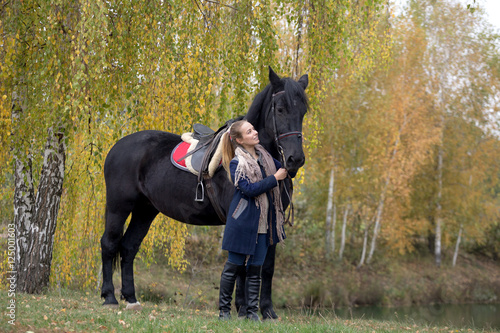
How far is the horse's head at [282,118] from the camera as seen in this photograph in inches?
179

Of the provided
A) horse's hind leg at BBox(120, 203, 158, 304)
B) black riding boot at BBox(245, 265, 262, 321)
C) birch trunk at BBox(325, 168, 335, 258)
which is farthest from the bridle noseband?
birch trunk at BBox(325, 168, 335, 258)

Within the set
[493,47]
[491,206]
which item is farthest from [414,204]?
[493,47]

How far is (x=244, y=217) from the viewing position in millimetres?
4418

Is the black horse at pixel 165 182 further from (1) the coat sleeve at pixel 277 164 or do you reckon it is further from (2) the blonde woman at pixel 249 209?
(2) the blonde woman at pixel 249 209

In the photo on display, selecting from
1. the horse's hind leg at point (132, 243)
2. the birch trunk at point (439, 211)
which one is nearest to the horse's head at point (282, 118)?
the horse's hind leg at point (132, 243)

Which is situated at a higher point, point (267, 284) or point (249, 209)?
point (249, 209)

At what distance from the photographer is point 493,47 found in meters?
23.1

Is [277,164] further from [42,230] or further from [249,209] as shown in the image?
[42,230]

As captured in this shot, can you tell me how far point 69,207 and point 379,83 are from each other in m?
17.0

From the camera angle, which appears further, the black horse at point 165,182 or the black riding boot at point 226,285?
the black horse at point 165,182

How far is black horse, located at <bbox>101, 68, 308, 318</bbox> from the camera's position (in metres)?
4.76

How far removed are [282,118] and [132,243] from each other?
2.72 meters

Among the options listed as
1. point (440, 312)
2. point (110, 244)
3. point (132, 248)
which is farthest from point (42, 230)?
point (440, 312)

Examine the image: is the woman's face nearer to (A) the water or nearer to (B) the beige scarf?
(B) the beige scarf
